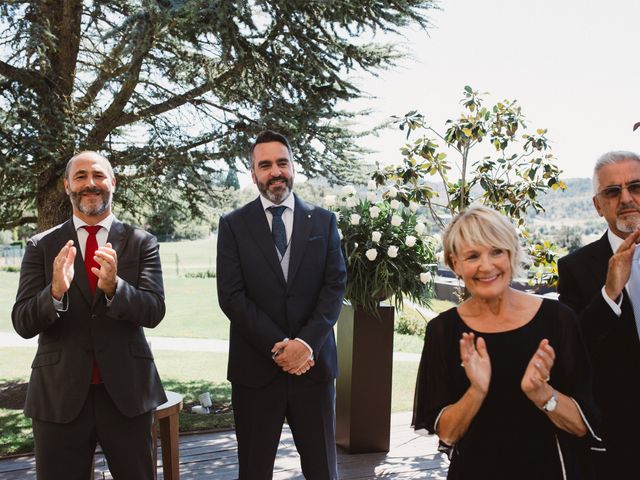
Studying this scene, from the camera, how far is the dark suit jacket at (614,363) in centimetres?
212

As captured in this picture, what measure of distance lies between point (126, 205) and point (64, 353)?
14.3 ft

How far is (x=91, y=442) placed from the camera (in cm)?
260

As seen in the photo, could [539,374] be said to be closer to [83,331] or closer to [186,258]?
[83,331]

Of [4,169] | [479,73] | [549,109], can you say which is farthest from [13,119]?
[549,109]

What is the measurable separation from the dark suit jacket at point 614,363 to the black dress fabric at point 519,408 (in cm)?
24

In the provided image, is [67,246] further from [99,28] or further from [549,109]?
[549,109]

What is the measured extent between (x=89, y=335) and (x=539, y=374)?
69.1 inches

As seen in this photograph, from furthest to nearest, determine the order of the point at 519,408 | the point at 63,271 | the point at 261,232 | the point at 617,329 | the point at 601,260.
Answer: the point at 261,232 < the point at 63,271 < the point at 601,260 < the point at 617,329 < the point at 519,408

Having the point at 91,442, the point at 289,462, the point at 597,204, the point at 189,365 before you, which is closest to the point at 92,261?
the point at 91,442

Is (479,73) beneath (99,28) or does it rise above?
above

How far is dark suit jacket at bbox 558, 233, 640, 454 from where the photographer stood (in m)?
2.12

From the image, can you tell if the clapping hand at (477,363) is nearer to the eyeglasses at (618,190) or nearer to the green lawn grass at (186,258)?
the eyeglasses at (618,190)

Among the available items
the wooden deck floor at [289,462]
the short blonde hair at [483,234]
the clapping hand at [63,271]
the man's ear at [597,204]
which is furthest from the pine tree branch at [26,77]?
the man's ear at [597,204]

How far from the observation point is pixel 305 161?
5945 mm
